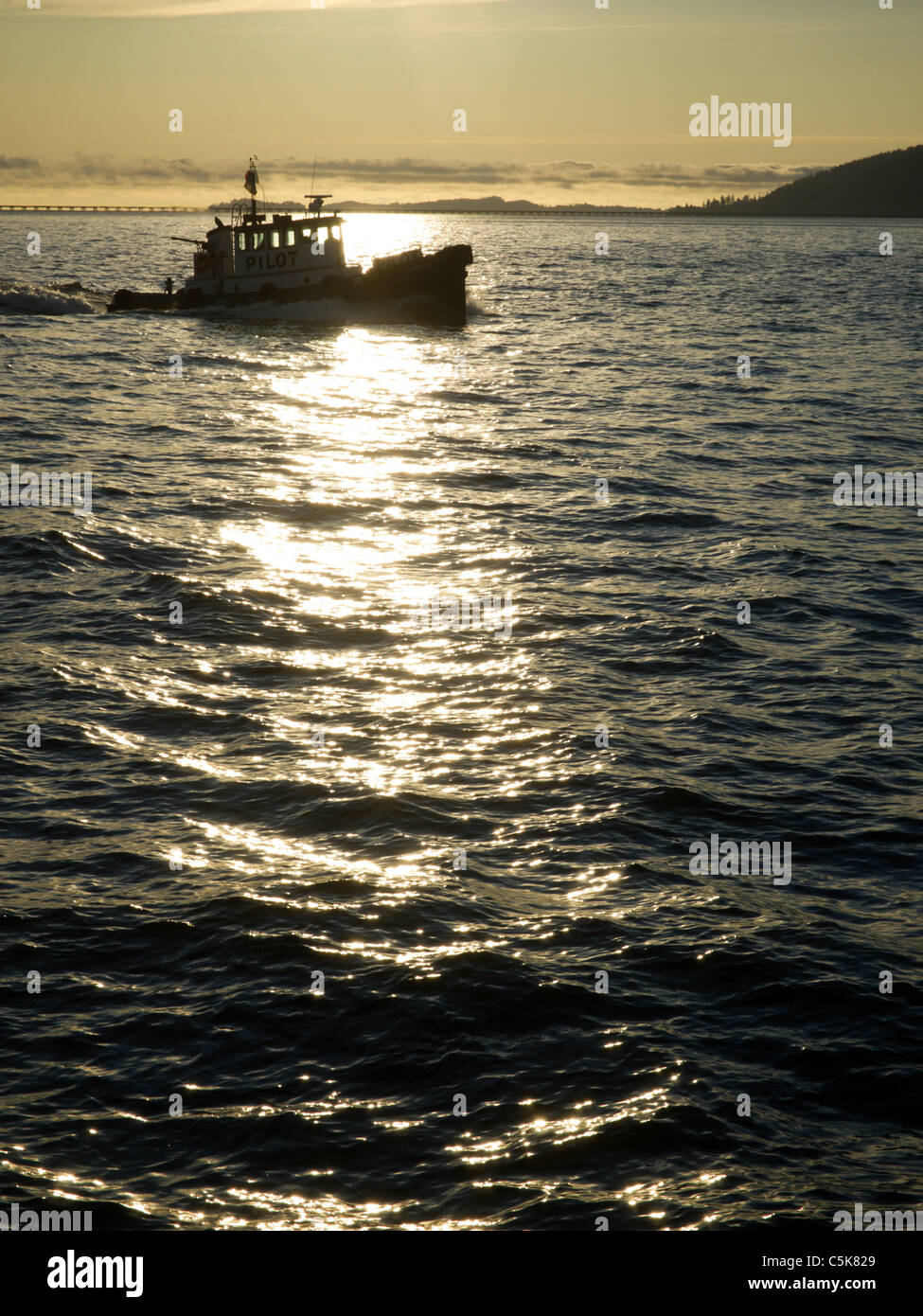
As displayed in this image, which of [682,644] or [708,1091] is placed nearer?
[708,1091]

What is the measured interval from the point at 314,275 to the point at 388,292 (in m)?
3.63

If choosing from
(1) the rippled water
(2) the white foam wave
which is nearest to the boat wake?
(2) the white foam wave

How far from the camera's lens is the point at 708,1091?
24.7 feet

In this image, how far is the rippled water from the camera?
7.04 meters

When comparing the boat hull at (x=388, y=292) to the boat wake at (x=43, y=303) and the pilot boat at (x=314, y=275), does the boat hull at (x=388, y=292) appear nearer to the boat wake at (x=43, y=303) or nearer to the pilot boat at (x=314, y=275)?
the pilot boat at (x=314, y=275)

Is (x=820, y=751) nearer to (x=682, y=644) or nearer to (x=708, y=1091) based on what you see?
(x=682, y=644)

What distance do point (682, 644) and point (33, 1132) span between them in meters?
10.4

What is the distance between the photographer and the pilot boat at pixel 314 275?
55938 mm

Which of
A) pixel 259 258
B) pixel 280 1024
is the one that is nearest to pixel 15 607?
pixel 280 1024

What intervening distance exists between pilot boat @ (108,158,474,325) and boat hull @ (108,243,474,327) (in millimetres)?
45

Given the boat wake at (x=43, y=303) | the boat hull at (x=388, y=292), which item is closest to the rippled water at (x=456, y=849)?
the boat hull at (x=388, y=292)

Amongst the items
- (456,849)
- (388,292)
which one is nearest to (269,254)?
(388,292)

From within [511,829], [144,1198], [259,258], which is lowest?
[144,1198]

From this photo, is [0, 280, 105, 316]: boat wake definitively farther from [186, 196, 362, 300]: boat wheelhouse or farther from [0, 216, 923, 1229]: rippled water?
[0, 216, 923, 1229]: rippled water
